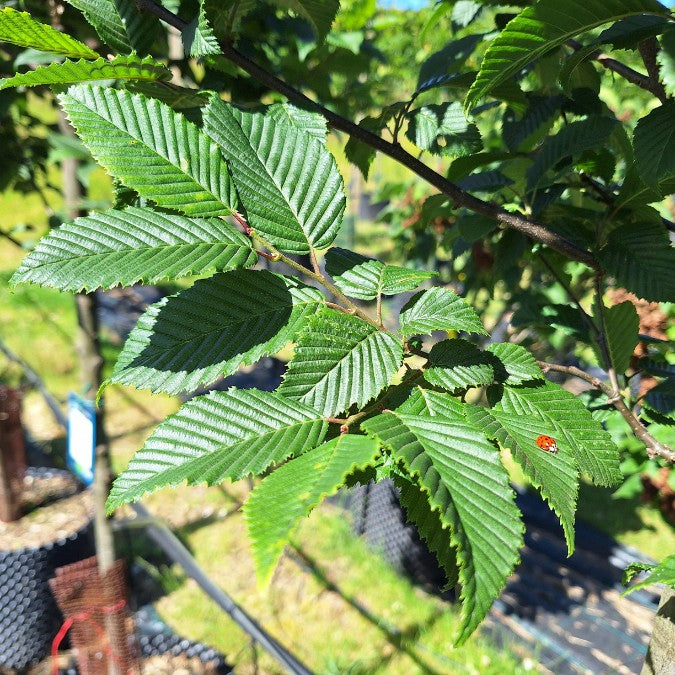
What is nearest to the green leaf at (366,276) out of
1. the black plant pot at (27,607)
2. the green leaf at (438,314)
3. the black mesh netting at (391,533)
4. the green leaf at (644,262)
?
the green leaf at (438,314)

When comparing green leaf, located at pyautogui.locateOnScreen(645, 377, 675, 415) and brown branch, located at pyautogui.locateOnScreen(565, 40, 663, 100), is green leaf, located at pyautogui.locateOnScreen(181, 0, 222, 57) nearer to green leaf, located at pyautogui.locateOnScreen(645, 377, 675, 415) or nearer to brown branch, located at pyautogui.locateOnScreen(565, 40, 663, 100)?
brown branch, located at pyautogui.locateOnScreen(565, 40, 663, 100)

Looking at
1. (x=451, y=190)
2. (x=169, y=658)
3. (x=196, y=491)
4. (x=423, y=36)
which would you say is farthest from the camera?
(x=196, y=491)

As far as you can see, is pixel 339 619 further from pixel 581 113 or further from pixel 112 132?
pixel 112 132

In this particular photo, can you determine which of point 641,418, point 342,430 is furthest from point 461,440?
point 641,418

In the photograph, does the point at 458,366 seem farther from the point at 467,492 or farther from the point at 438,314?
the point at 467,492

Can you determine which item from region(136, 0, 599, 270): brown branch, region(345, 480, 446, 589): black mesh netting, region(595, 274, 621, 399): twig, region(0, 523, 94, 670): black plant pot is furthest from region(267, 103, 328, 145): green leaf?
region(0, 523, 94, 670): black plant pot

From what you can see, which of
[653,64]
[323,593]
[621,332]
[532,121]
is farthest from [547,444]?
[323,593]
